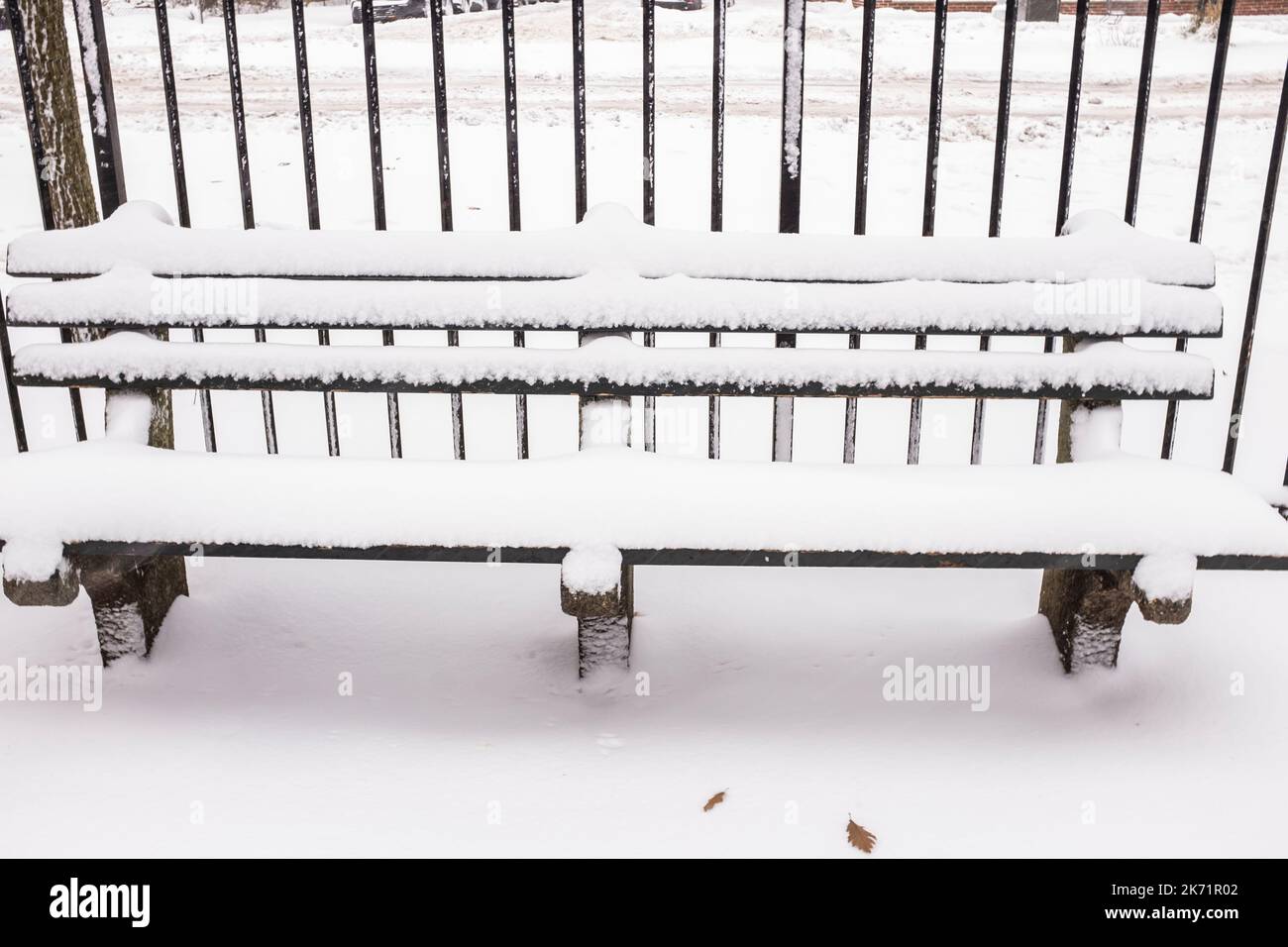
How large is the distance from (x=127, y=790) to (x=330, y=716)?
39 centimetres

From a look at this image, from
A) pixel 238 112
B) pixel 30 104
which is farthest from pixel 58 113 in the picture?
pixel 238 112

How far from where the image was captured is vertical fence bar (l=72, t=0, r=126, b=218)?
2.35 m

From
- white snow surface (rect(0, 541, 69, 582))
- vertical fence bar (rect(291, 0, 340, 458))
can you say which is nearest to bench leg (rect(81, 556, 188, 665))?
white snow surface (rect(0, 541, 69, 582))

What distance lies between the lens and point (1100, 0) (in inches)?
720

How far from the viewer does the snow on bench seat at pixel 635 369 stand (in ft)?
7.24

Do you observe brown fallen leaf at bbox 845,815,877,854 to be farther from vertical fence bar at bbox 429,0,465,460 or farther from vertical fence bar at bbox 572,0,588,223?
vertical fence bar at bbox 572,0,588,223

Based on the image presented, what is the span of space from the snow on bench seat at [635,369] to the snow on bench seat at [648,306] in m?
0.06

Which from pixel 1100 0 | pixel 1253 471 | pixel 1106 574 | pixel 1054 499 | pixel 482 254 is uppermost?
pixel 1100 0

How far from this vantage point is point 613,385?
7.26 ft

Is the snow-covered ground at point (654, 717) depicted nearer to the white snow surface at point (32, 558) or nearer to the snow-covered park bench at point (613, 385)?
the snow-covered park bench at point (613, 385)

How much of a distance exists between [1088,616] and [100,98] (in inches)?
96.1

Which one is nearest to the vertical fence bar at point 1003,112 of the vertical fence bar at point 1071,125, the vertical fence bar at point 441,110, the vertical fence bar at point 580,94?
the vertical fence bar at point 1071,125
